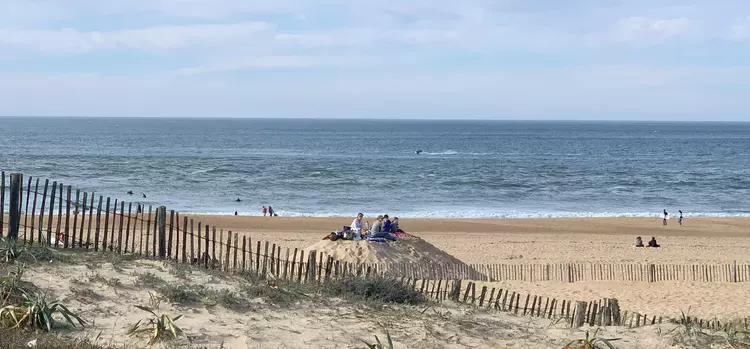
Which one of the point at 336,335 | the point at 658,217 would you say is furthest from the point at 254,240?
the point at 658,217

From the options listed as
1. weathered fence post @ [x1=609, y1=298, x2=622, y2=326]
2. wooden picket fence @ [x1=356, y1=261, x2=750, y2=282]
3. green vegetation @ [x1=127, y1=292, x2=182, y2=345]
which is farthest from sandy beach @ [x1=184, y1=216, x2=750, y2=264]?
green vegetation @ [x1=127, y1=292, x2=182, y2=345]

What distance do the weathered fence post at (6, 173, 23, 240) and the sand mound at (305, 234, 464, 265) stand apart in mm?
8678

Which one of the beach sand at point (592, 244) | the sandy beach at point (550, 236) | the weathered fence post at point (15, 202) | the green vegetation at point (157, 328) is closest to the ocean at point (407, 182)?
the sandy beach at point (550, 236)

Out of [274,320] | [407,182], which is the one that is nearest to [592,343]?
[274,320]

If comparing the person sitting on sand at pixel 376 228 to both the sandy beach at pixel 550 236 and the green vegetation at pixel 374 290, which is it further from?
the green vegetation at pixel 374 290

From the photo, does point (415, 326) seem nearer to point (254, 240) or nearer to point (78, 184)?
point (254, 240)

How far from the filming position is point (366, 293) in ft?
35.2

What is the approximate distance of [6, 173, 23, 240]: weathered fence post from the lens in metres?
11.2

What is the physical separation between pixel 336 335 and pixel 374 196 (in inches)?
1739

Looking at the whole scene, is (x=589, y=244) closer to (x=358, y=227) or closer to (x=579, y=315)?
(x=358, y=227)

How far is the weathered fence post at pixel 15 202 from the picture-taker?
440 inches

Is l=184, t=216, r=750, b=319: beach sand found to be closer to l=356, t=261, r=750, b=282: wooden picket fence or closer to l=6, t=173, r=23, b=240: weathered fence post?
l=356, t=261, r=750, b=282: wooden picket fence

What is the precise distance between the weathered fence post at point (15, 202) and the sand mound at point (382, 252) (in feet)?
28.5

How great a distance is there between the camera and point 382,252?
19.5m
